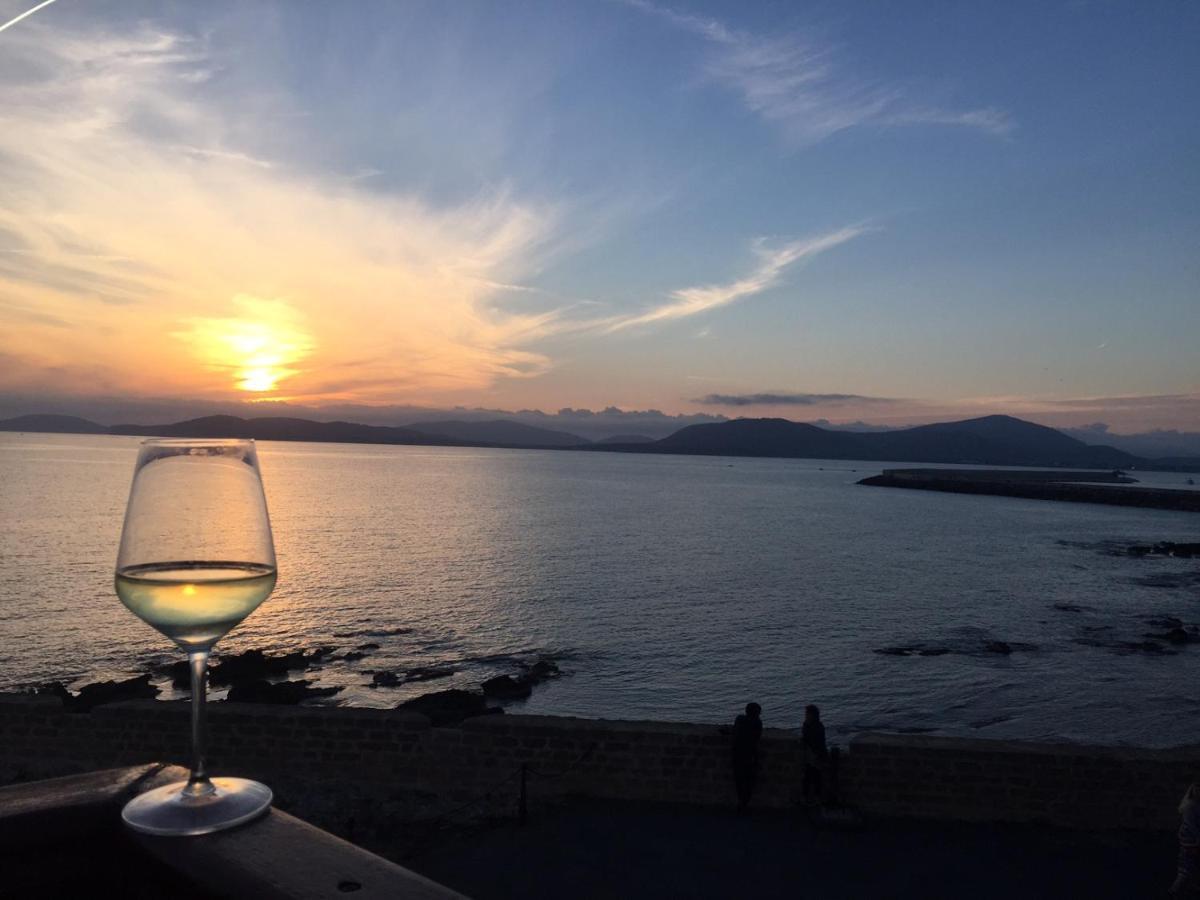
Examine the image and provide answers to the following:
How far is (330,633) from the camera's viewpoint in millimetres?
29438

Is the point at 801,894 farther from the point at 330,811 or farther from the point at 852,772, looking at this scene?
the point at 330,811

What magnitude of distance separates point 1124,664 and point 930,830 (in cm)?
2168

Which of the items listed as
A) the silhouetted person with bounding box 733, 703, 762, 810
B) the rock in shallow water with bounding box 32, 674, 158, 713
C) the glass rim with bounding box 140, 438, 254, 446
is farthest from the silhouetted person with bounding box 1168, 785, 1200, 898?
the rock in shallow water with bounding box 32, 674, 158, 713

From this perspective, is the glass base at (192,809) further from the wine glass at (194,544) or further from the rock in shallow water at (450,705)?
the rock in shallow water at (450,705)

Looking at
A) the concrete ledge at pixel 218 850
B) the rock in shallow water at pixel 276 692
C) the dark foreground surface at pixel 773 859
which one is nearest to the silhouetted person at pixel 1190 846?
the dark foreground surface at pixel 773 859

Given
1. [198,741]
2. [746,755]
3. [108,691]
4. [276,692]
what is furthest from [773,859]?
[108,691]

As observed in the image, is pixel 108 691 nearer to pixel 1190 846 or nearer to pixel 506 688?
pixel 506 688

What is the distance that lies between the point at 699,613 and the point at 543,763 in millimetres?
23896

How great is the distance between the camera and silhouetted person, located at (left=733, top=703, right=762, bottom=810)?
9.01 metres

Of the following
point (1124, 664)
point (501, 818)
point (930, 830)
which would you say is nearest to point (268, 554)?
point (501, 818)

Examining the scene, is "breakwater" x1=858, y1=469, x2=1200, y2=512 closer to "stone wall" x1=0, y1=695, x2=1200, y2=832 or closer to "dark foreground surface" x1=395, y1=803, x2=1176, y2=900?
"stone wall" x1=0, y1=695, x2=1200, y2=832

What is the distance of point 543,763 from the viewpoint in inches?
372

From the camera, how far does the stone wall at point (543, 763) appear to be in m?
8.88

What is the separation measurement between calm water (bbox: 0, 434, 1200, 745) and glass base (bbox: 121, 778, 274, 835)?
19597mm
